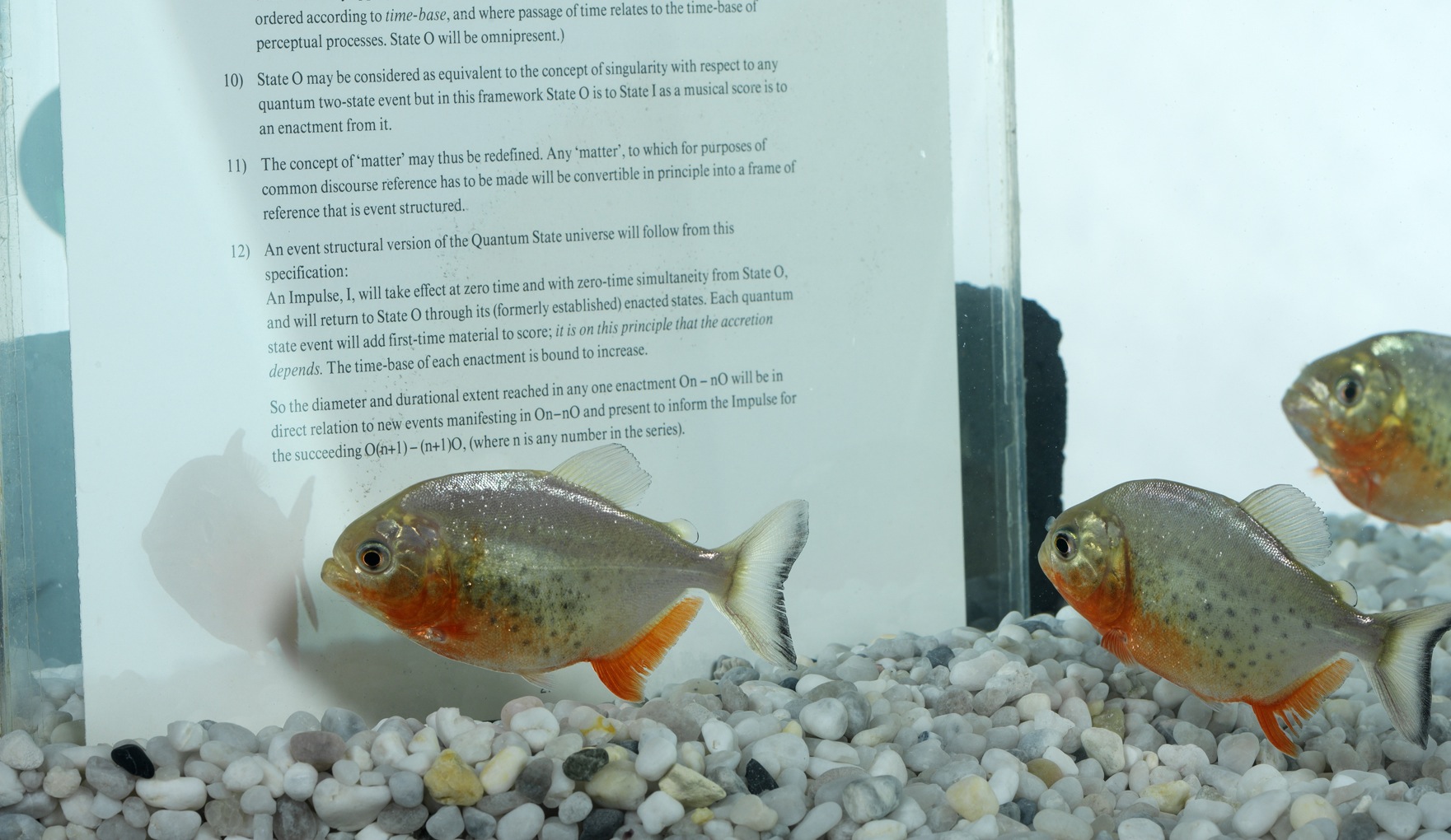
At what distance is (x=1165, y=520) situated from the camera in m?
1.85

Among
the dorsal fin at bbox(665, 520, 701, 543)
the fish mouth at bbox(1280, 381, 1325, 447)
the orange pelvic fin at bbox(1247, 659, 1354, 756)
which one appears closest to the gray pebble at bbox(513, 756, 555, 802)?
the dorsal fin at bbox(665, 520, 701, 543)

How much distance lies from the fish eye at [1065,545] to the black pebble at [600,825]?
953 mm

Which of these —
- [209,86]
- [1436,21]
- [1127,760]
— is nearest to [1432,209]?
[1436,21]

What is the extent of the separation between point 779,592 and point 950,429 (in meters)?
0.95

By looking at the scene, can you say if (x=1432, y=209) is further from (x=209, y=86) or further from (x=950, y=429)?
(x=209, y=86)

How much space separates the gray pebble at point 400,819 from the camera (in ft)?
5.63

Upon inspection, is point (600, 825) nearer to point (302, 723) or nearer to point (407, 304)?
point (302, 723)

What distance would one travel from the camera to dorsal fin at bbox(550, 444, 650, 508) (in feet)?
6.09

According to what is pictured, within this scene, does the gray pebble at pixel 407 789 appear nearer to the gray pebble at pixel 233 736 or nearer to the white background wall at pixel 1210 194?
the gray pebble at pixel 233 736

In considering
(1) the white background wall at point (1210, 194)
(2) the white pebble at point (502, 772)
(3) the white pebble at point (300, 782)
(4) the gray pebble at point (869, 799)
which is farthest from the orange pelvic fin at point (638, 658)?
(1) the white background wall at point (1210, 194)

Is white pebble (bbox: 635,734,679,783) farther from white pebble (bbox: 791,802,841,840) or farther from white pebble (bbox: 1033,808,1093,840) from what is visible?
white pebble (bbox: 1033,808,1093,840)

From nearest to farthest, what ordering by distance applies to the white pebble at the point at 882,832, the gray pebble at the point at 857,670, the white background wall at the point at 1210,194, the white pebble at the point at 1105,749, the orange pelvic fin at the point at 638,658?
1. the white pebble at the point at 882,832
2. the orange pelvic fin at the point at 638,658
3. the white pebble at the point at 1105,749
4. the gray pebble at the point at 857,670
5. the white background wall at the point at 1210,194

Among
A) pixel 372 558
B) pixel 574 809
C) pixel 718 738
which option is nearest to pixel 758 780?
pixel 718 738

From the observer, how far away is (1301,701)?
183cm
